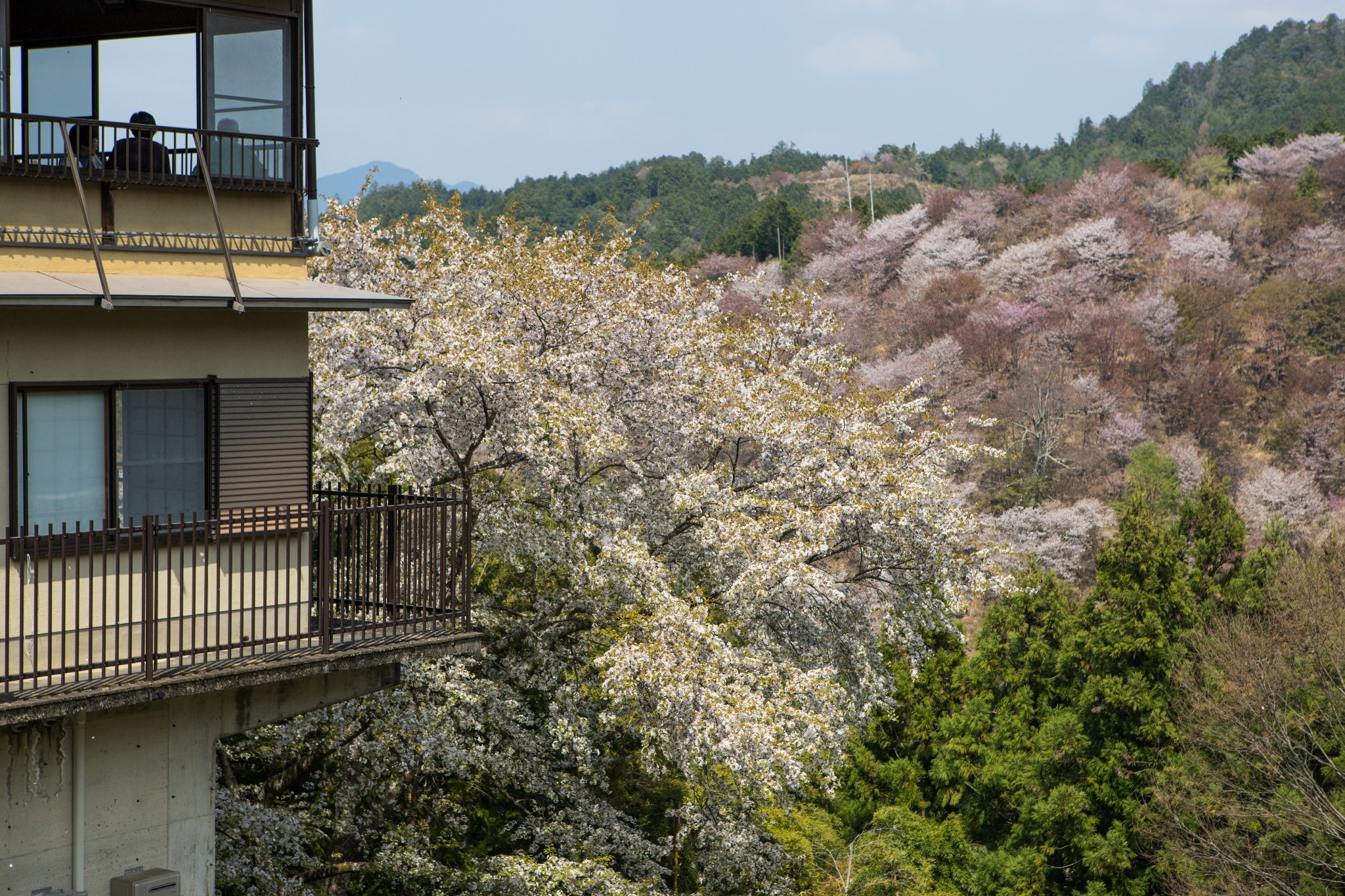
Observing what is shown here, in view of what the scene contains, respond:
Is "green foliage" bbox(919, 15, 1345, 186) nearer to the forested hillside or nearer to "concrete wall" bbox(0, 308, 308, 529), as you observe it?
the forested hillside

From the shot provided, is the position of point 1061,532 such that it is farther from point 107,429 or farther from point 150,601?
point 150,601

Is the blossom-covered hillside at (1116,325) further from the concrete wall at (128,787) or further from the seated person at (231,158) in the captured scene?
the concrete wall at (128,787)

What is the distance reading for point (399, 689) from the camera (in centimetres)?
1261

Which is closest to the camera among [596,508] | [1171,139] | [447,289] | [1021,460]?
[596,508]

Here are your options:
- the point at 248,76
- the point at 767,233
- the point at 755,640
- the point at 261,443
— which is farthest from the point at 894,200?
the point at 261,443

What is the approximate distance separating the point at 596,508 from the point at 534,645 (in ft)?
5.91

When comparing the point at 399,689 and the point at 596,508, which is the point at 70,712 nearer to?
the point at 399,689

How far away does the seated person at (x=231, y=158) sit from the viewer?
351 inches

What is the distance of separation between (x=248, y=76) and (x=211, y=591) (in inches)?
151

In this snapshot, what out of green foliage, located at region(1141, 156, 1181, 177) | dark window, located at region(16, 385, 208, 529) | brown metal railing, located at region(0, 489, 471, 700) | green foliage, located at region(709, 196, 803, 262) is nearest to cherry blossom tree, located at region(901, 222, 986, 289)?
green foliage, located at region(709, 196, 803, 262)

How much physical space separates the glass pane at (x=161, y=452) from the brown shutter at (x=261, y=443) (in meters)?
0.13


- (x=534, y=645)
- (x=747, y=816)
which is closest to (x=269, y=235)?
(x=534, y=645)

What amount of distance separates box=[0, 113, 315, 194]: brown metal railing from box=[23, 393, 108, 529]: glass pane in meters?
1.54

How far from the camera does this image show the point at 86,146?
28.6 feet
